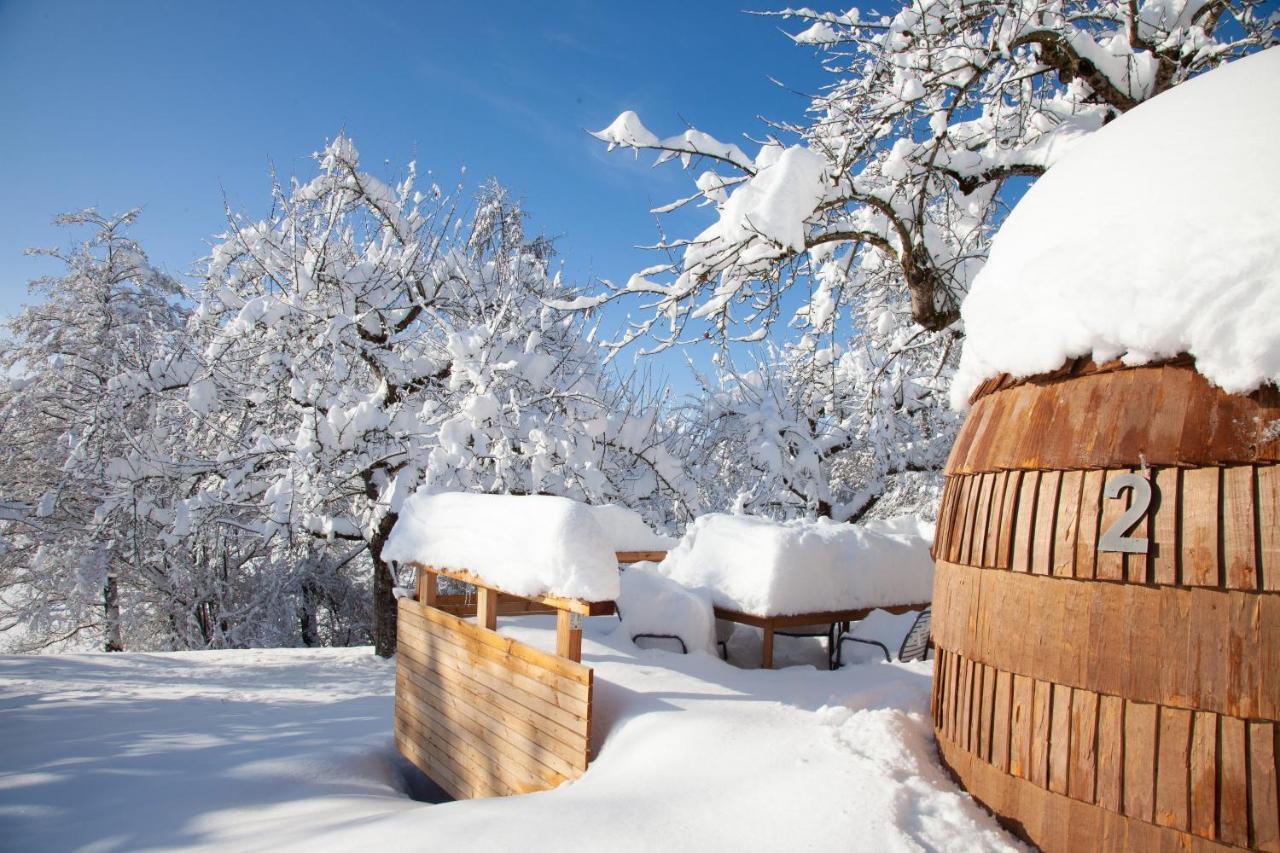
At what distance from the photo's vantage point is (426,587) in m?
5.71

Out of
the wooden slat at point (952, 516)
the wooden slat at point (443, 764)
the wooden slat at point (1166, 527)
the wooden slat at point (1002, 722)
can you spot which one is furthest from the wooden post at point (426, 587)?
the wooden slat at point (1166, 527)

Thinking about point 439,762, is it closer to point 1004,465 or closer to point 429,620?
point 429,620

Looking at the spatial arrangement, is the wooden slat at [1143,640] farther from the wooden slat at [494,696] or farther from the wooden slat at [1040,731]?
the wooden slat at [494,696]

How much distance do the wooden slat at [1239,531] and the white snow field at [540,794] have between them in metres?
1.13

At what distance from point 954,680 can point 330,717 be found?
22.1 feet

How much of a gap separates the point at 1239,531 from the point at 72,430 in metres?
13.9

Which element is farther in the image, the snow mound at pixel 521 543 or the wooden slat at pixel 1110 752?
the snow mound at pixel 521 543

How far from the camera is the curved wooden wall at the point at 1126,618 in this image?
1916 mm

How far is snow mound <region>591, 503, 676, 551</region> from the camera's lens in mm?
6295

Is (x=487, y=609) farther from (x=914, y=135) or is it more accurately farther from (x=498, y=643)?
(x=914, y=135)

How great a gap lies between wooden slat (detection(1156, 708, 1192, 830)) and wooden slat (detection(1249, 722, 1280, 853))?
0.44 feet

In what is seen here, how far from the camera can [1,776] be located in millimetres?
6074

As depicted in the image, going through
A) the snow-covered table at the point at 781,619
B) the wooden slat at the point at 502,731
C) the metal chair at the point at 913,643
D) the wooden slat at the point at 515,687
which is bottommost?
the wooden slat at the point at 502,731

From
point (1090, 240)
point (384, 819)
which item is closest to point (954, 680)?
point (1090, 240)
